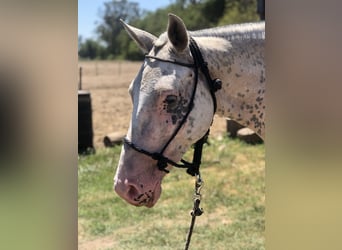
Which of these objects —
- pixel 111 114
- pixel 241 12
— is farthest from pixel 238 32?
pixel 241 12

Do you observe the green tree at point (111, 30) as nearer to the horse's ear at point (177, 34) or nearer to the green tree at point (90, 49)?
the green tree at point (90, 49)

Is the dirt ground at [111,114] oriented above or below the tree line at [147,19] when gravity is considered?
below

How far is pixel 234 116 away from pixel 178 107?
287 mm

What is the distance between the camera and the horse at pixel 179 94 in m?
1.45

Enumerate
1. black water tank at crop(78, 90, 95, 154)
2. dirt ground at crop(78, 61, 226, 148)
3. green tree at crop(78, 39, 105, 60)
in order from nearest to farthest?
black water tank at crop(78, 90, 95, 154) → dirt ground at crop(78, 61, 226, 148) → green tree at crop(78, 39, 105, 60)

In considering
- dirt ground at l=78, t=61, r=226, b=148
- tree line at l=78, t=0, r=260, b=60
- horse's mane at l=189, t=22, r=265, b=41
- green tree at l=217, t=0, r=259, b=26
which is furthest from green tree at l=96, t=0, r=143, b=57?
horse's mane at l=189, t=22, r=265, b=41

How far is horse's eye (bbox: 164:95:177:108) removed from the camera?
57.3 inches

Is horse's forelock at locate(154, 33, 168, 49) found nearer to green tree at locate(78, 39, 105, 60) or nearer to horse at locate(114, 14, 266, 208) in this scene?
horse at locate(114, 14, 266, 208)

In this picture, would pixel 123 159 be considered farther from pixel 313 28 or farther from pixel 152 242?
pixel 152 242

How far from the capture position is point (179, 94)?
1.48m

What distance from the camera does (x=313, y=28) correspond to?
937 millimetres

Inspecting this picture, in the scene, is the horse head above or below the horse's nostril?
above

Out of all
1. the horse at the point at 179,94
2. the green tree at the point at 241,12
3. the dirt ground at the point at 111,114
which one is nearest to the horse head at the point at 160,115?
the horse at the point at 179,94

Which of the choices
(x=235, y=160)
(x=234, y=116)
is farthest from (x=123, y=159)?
(x=235, y=160)
